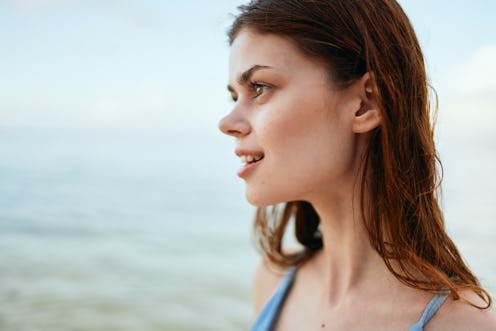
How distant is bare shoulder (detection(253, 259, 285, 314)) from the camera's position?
2.55 metres

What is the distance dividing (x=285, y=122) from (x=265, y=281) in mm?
1054

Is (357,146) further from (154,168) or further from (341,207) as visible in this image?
(154,168)

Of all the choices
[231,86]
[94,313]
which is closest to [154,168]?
[94,313]

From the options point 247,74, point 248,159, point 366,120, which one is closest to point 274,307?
point 248,159

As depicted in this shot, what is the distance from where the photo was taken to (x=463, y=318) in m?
1.73

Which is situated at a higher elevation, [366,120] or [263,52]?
[263,52]

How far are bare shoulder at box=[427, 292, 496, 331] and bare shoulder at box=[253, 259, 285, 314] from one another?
3.03ft

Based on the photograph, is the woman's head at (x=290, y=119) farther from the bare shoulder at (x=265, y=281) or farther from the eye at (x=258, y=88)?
the bare shoulder at (x=265, y=281)

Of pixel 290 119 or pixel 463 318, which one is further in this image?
pixel 290 119

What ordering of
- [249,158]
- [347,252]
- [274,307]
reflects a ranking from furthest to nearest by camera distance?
[274,307] < [347,252] < [249,158]

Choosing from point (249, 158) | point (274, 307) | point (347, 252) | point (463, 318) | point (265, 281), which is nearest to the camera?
point (463, 318)

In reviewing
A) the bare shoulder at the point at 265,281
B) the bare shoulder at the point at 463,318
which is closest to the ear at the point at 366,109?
the bare shoulder at the point at 463,318

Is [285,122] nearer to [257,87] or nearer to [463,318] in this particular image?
[257,87]

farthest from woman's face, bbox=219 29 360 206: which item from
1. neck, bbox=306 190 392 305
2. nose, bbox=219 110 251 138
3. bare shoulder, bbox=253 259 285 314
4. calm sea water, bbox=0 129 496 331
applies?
calm sea water, bbox=0 129 496 331
